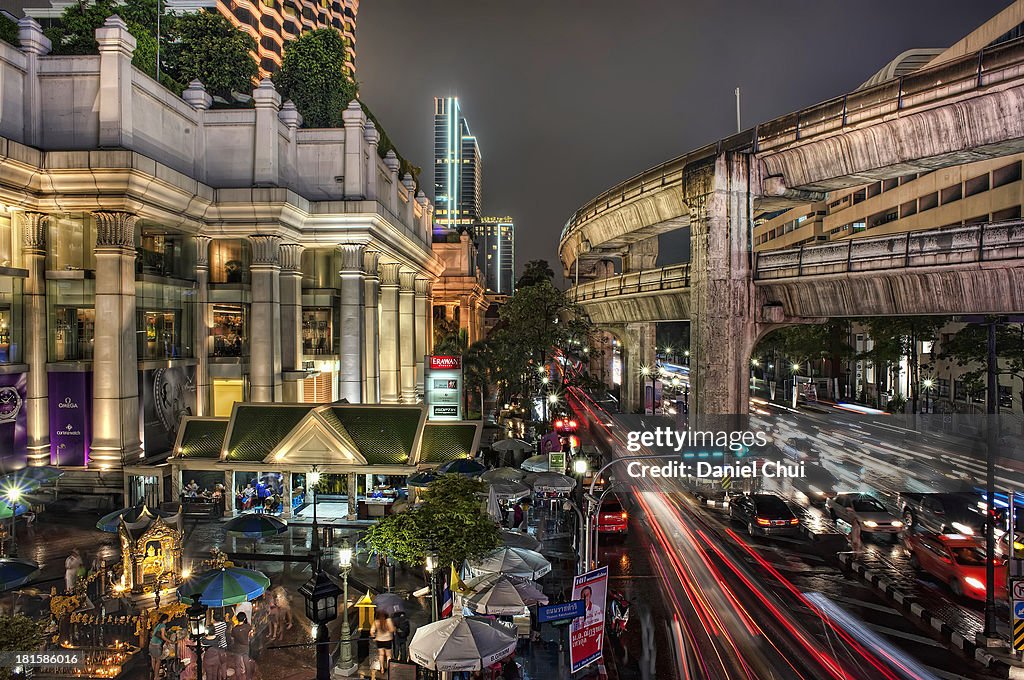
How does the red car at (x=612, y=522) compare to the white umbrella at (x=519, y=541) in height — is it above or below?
below

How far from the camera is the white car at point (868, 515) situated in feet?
86.4

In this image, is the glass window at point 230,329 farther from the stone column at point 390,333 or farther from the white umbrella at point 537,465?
the white umbrella at point 537,465

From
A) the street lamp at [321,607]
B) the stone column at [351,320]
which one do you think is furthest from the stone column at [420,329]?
the street lamp at [321,607]

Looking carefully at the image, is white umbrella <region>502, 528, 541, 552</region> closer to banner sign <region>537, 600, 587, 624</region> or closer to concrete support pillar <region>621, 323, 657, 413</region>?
banner sign <region>537, 600, 587, 624</region>

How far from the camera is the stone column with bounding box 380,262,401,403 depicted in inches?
2144

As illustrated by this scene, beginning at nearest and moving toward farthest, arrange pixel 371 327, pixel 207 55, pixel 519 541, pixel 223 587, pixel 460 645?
pixel 460 645 → pixel 223 587 → pixel 519 541 → pixel 371 327 → pixel 207 55

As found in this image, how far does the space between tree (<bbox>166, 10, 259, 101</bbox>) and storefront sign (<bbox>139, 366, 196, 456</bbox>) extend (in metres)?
26.8

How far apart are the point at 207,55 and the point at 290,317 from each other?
25.9m

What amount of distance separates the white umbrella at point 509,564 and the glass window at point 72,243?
24416mm

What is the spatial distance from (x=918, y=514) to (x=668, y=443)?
16.1m

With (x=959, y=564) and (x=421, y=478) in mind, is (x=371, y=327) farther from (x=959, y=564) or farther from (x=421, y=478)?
(x=959, y=564)

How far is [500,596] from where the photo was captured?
50.5 ft

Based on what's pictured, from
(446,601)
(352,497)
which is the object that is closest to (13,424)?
(352,497)

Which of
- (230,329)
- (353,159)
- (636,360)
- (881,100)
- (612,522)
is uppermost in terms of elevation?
(353,159)
